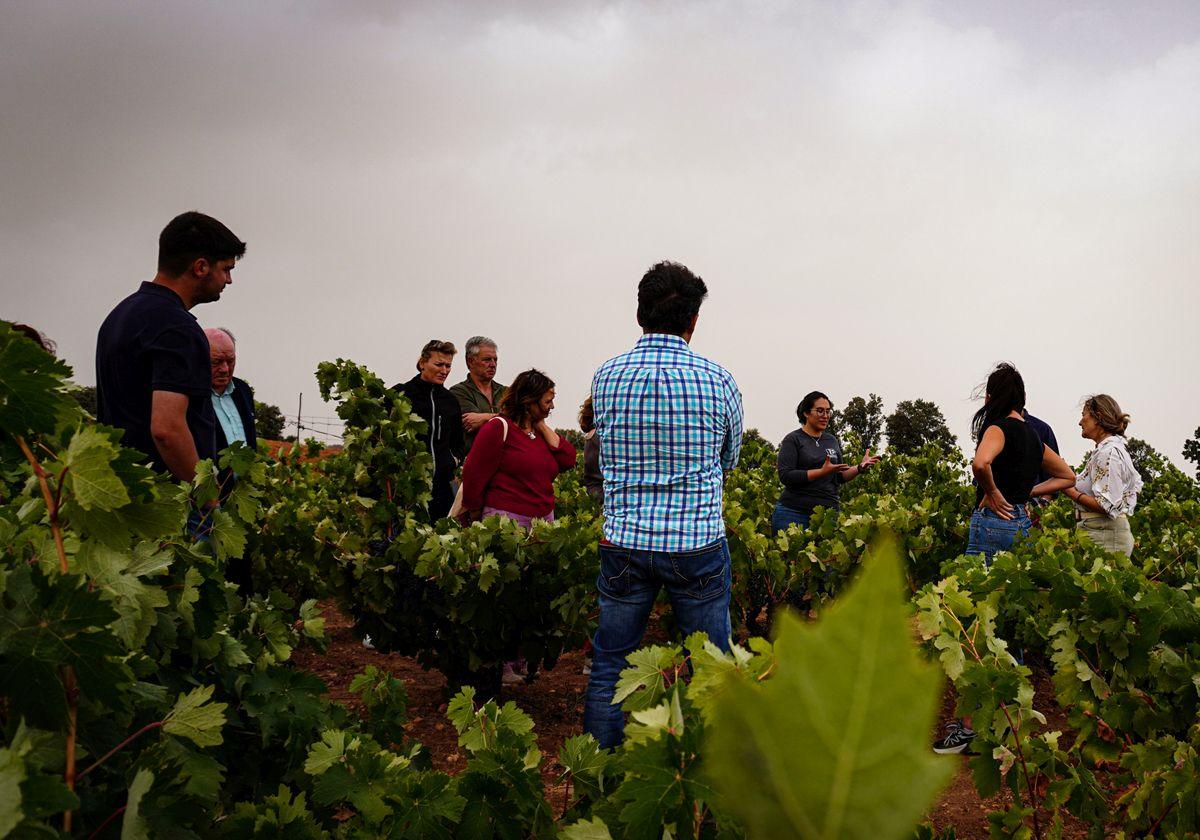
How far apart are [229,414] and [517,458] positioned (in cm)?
180

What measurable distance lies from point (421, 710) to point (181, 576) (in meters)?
5.07

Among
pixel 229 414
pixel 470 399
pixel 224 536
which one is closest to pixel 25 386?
pixel 224 536

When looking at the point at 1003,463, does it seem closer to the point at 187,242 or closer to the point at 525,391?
the point at 525,391

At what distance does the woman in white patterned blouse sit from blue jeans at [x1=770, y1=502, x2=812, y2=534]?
7.09 feet

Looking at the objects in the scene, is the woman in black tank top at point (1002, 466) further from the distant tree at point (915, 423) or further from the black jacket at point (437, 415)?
the distant tree at point (915, 423)

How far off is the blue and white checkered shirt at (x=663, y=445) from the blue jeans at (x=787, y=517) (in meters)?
4.29

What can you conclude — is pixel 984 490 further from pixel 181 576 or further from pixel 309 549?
pixel 181 576

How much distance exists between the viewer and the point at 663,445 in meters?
3.65

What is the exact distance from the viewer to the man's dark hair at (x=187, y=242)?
11.1 feet

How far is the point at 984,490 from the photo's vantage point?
5.44m

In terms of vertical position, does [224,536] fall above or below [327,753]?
above

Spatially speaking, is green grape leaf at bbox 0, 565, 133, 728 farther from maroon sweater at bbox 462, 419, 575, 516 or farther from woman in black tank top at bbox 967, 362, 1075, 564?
woman in black tank top at bbox 967, 362, 1075, 564

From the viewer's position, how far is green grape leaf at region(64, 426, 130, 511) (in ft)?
3.41

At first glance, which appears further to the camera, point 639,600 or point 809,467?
point 809,467
